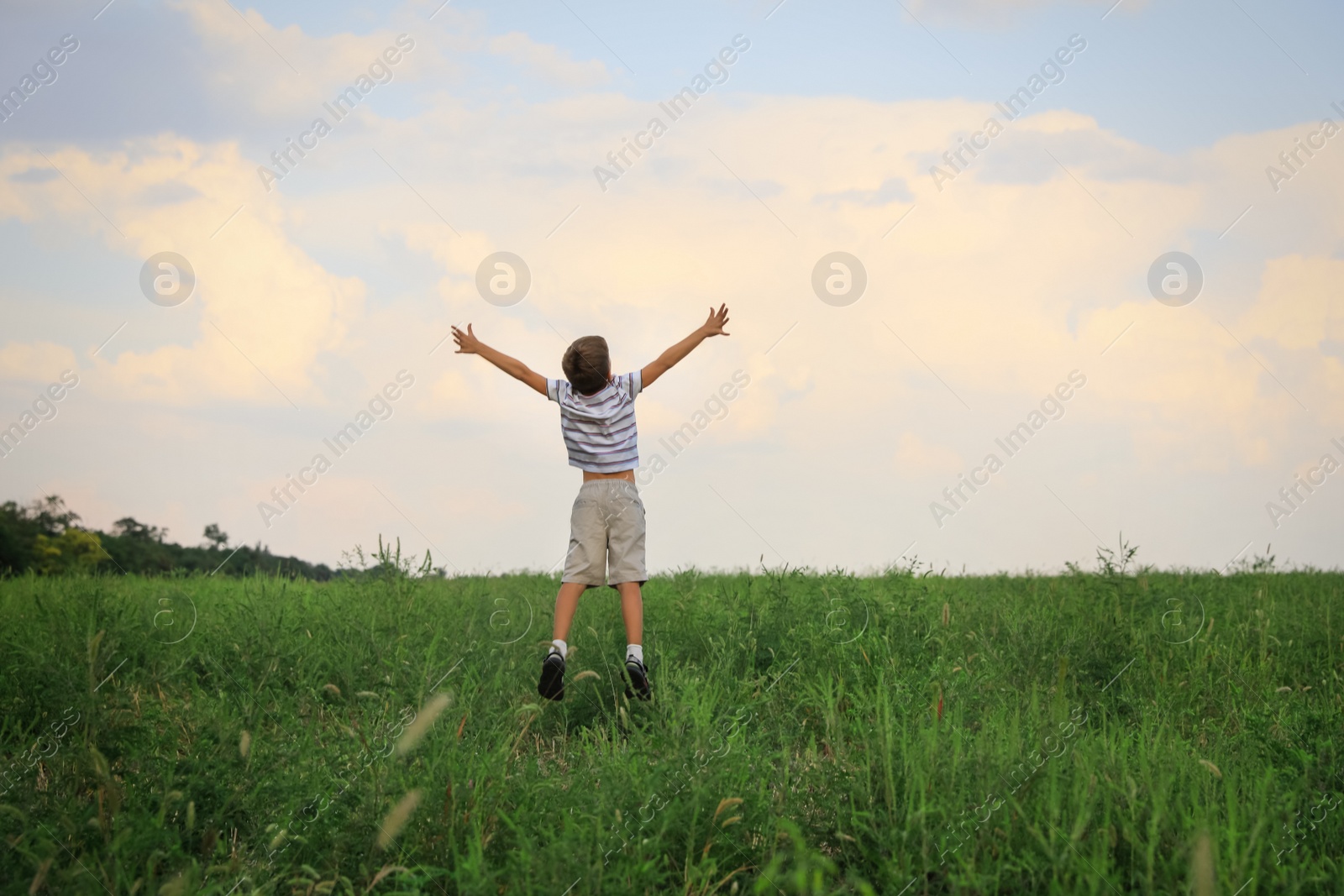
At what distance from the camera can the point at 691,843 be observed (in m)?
3.66

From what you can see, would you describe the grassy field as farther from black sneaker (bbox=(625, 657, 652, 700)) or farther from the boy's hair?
the boy's hair

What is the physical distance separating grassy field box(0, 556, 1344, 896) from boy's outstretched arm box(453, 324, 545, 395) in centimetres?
177

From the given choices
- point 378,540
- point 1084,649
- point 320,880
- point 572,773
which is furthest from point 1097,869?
point 378,540

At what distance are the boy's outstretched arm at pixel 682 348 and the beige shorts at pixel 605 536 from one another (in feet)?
2.76

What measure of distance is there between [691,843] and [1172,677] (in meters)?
5.09

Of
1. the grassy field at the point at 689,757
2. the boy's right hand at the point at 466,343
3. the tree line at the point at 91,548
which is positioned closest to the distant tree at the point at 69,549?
the tree line at the point at 91,548

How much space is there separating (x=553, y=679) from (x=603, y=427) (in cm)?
189

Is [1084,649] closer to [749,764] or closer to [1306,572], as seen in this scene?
[749,764]

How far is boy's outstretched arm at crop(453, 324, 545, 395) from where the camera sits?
24.3ft

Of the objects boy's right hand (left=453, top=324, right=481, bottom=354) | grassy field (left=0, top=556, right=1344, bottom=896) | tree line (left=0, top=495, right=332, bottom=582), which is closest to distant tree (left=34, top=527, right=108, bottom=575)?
tree line (left=0, top=495, right=332, bottom=582)

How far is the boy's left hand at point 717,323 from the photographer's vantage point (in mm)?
7398

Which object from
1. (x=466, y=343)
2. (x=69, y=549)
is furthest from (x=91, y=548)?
(x=466, y=343)

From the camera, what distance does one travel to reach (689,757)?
13.1ft

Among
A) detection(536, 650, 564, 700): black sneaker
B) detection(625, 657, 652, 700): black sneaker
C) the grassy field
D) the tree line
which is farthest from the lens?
the tree line
